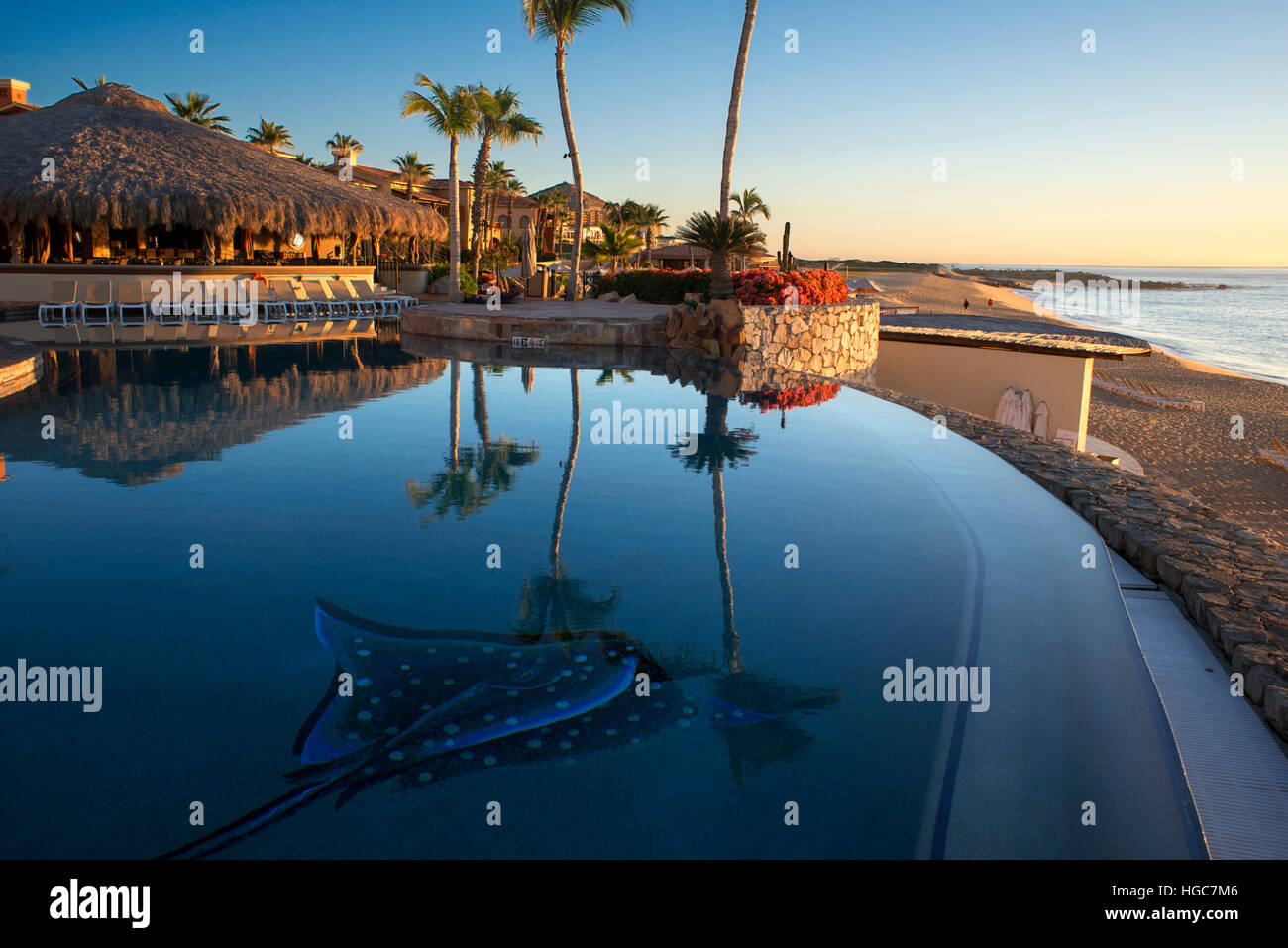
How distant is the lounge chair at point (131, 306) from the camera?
17312mm

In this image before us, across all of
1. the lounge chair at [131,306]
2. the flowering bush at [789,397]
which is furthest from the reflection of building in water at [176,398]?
the flowering bush at [789,397]

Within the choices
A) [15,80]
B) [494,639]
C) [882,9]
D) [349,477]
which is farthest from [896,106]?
[15,80]

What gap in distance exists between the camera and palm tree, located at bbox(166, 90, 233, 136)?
113ft

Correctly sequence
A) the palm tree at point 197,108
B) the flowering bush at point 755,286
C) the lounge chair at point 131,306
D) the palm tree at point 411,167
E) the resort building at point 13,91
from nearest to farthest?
the flowering bush at point 755,286 < the lounge chair at point 131,306 < the resort building at point 13,91 < the palm tree at point 197,108 < the palm tree at point 411,167

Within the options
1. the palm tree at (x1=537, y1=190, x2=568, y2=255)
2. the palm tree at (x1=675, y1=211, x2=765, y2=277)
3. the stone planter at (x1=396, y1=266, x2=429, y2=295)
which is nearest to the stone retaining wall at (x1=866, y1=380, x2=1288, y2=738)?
the palm tree at (x1=675, y1=211, x2=765, y2=277)

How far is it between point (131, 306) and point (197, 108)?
23.3 m

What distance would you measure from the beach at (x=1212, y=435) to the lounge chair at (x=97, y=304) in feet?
63.9

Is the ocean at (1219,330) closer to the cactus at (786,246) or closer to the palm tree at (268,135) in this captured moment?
the cactus at (786,246)

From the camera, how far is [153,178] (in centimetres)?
2020

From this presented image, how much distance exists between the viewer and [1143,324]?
5947cm

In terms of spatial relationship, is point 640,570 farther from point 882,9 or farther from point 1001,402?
point 882,9

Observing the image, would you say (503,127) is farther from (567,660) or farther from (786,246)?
(567,660)

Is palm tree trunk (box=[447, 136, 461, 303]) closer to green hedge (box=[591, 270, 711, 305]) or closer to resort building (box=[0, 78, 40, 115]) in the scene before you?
green hedge (box=[591, 270, 711, 305])

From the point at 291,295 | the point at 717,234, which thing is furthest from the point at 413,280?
the point at 717,234
